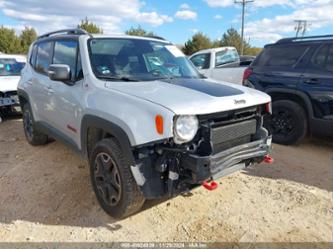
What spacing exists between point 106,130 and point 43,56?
262 cm

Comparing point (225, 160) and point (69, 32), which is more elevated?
point (69, 32)

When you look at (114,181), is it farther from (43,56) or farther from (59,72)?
(43,56)

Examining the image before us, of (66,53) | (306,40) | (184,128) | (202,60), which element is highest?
(306,40)

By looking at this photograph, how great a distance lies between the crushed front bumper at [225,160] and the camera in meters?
2.79

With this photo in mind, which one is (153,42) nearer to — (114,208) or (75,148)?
(75,148)

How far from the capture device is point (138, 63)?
389 centimetres

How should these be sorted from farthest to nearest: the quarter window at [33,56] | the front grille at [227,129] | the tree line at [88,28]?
the tree line at [88,28]
the quarter window at [33,56]
the front grille at [227,129]

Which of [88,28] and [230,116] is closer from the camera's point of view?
[230,116]

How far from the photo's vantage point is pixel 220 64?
965 cm

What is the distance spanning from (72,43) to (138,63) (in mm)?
940

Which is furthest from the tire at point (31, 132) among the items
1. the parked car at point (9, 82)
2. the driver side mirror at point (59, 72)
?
the parked car at point (9, 82)

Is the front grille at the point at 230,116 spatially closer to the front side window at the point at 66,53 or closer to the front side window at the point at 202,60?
the front side window at the point at 66,53

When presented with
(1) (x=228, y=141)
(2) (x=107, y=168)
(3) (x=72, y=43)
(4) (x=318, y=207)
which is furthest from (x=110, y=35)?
(4) (x=318, y=207)

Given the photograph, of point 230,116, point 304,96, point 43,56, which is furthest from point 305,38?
point 43,56
